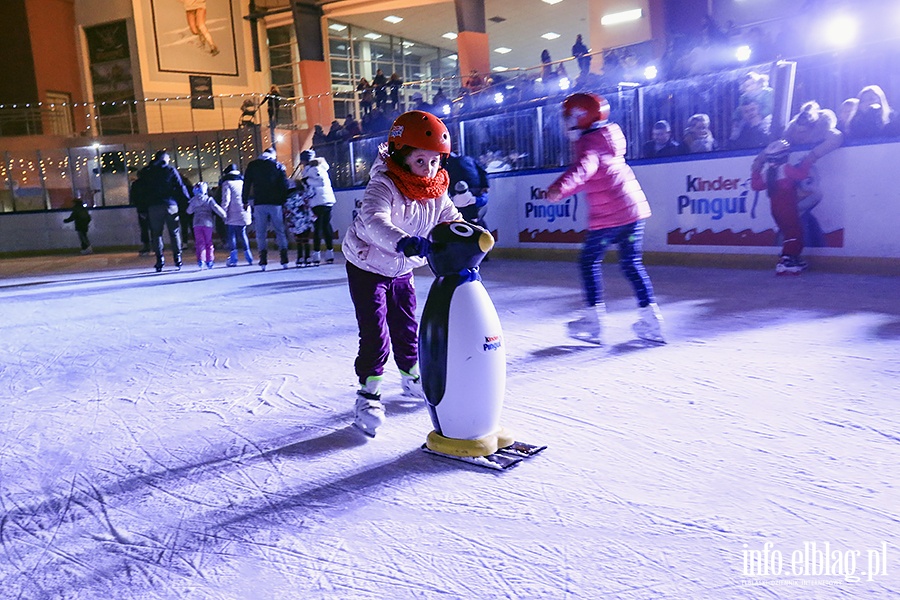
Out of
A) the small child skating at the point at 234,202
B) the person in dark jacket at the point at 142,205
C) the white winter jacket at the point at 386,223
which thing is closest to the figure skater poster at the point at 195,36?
the person in dark jacket at the point at 142,205

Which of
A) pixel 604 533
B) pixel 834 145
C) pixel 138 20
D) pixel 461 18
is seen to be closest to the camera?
pixel 604 533

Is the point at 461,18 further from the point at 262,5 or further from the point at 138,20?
the point at 138,20

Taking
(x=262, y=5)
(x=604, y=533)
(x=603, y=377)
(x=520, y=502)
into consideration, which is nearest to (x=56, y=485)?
(x=520, y=502)

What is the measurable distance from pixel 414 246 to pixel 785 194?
507 centimetres

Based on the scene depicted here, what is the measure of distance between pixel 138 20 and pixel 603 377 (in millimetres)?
22121

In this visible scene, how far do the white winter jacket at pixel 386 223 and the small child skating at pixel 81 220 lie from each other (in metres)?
16.2

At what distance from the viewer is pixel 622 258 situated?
13.7ft

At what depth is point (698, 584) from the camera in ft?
5.08

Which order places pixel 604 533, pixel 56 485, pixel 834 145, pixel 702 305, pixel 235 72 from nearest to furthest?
pixel 604 533 < pixel 56 485 < pixel 702 305 < pixel 834 145 < pixel 235 72

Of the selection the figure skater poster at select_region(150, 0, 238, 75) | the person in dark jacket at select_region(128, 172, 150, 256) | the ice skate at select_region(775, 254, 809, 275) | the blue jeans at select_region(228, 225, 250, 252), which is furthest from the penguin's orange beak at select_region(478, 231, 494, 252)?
the figure skater poster at select_region(150, 0, 238, 75)

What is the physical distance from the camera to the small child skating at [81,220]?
16.5 meters

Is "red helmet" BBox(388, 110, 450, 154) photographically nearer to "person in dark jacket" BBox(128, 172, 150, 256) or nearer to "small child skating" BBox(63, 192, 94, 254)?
"person in dark jacket" BBox(128, 172, 150, 256)

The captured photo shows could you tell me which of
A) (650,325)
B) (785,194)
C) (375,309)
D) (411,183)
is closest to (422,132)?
(411,183)

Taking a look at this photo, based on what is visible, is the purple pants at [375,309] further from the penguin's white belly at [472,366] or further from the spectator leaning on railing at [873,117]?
the spectator leaning on railing at [873,117]
